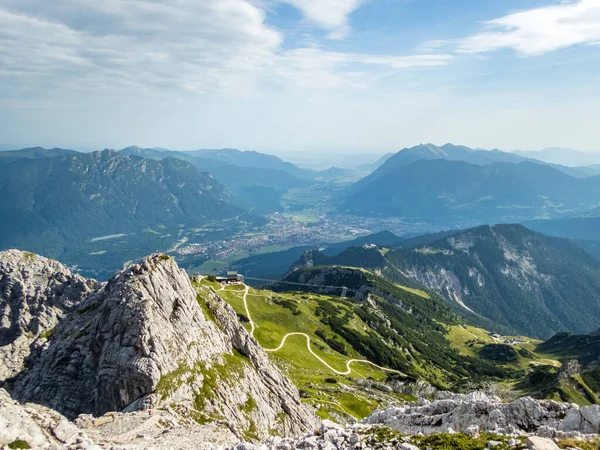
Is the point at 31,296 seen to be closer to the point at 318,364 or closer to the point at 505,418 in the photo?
the point at 318,364

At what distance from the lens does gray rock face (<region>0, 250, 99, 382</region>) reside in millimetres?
108125

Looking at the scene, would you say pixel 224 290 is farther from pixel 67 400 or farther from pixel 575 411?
pixel 575 411

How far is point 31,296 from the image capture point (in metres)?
118

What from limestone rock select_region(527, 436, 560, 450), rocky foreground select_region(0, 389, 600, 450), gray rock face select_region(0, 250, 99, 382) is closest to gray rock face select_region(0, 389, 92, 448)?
rocky foreground select_region(0, 389, 600, 450)

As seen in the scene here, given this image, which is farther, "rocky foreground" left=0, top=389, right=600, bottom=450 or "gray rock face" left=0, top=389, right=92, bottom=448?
"gray rock face" left=0, top=389, right=92, bottom=448

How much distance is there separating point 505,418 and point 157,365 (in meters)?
43.5

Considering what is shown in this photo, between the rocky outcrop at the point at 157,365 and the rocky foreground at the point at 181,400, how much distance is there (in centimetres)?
19

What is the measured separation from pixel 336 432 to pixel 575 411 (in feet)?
64.0

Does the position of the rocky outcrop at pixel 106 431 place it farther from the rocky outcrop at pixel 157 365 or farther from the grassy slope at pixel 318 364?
the grassy slope at pixel 318 364

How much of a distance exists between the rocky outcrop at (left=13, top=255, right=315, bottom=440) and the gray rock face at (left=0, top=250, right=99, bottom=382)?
4376 cm

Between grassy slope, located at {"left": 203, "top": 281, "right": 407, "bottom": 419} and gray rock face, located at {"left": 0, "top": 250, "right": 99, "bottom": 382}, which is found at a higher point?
gray rock face, located at {"left": 0, "top": 250, "right": 99, "bottom": 382}

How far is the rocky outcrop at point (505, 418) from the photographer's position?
102 feet

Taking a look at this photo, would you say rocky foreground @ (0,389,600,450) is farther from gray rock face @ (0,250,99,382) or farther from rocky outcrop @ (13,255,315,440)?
gray rock face @ (0,250,99,382)

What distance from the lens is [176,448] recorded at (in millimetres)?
35719
